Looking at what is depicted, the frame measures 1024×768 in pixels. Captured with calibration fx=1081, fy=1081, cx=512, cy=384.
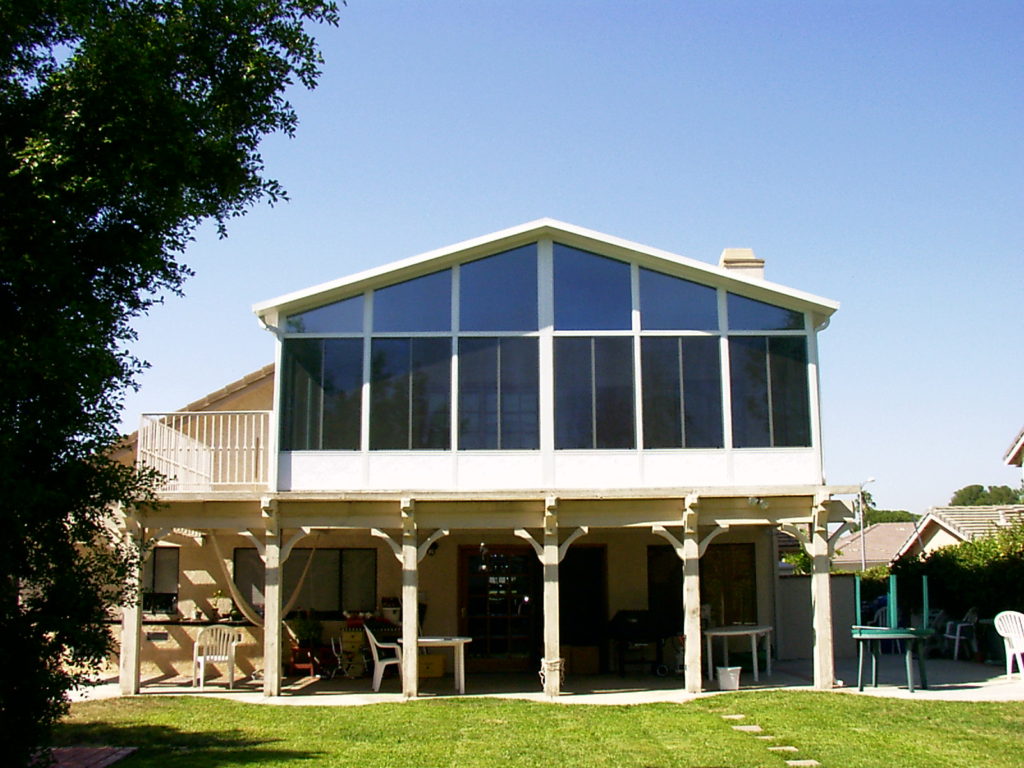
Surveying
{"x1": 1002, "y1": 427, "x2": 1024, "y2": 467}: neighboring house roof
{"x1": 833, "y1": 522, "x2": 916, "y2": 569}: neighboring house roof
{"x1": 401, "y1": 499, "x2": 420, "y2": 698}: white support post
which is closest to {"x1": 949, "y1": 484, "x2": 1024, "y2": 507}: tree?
{"x1": 833, "y1": 522, "x2": 916, "y2": 569}: neighboring house roof

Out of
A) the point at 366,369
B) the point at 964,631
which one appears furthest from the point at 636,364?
the point at 964,631

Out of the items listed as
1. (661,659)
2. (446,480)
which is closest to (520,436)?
(446,480)

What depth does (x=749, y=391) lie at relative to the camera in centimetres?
1476

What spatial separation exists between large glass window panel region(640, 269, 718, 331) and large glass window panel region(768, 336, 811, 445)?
0.96 meters

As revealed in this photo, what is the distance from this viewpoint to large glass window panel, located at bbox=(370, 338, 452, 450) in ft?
47.9

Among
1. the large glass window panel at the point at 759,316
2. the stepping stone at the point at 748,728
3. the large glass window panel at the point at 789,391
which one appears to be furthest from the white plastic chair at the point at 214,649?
the large glass window panel at the point at 759,316

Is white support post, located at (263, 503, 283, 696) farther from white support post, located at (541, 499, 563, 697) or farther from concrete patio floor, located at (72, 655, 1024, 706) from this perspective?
white support post, located at (541, 499, 563, 697)

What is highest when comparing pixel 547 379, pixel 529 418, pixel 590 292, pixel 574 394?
pixel 590 292

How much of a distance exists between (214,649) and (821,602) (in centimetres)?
865

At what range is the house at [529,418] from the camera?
14273 mm

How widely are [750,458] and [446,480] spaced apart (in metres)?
4.12

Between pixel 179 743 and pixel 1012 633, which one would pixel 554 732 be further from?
pixel 1012 633

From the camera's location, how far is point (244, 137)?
1009 centimetres

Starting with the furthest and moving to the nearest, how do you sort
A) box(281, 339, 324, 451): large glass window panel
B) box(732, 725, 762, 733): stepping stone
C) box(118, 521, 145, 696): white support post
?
box(281, 339, 324, 451): large glass window panel → box(118, 521, 145, 696): white support post → box(732, 725, 762, 733): stepping stone
